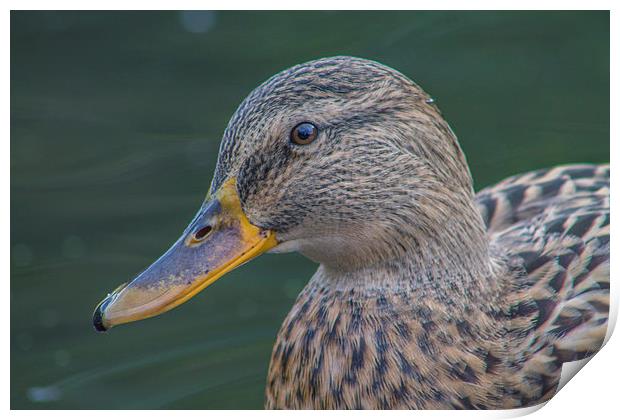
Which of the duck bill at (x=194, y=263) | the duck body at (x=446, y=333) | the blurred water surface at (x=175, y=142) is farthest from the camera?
the blurred water surface at (x=175, y=142)

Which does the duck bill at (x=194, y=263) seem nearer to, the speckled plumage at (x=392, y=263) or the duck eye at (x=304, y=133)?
the speckled plumage at (x=392, y=263)

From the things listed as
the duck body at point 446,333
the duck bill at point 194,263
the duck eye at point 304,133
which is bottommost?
the duck body at point 446,333

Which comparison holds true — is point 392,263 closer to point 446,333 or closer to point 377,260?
point 377,260

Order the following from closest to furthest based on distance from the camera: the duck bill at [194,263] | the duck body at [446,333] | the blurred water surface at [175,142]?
the duck bill at [194,263] < the duck body at [446,333] < the blurred water surface at [175,142]

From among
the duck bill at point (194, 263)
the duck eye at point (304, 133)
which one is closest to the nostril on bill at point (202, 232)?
the duck bill at point (194, 263)

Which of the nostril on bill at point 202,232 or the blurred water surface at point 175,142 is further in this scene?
the blurred water surface at point 175,142

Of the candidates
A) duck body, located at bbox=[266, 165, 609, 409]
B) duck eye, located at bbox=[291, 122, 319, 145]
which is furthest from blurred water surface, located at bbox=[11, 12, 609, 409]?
duck eye, located at bbox=[291, 122, 319, 145]

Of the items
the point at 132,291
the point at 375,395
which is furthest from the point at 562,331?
the point at 132,291

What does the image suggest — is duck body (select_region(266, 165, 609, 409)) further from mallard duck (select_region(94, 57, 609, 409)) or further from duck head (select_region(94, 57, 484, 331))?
duck head (select_region(94, 57, 484, 331))
